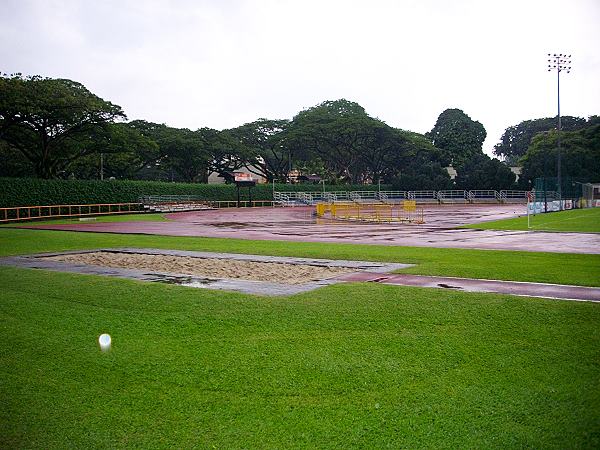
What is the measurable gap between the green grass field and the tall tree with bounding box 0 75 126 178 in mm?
40545

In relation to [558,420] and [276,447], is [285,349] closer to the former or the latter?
[276,447]

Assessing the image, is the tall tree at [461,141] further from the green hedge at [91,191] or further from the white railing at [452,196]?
the green hedge at [91,191]

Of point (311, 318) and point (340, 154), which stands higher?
point (340, 154)

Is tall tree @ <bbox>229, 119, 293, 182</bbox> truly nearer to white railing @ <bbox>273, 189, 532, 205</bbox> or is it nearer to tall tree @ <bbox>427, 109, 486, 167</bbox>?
white railing @ <bbox>273, 189, 532, 205</bbox>

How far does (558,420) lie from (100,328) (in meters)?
5.77

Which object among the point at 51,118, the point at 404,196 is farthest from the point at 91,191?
the point at 404,196

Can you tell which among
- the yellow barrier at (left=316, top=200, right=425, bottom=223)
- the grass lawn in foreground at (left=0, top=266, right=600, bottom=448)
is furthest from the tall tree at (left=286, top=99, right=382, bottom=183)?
the grass lawn in foreground at (left=0, top=266, right=600, bottom=448)

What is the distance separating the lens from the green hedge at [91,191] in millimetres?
44500

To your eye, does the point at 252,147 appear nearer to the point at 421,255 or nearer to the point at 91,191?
the point at 91,191

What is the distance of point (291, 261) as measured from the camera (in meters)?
15.3

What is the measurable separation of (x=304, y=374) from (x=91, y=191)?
5154 centimetres

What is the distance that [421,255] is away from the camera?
16.3 metres

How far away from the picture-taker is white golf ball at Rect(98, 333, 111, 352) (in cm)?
672

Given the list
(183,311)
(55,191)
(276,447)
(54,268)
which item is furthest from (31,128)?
(276,447)
